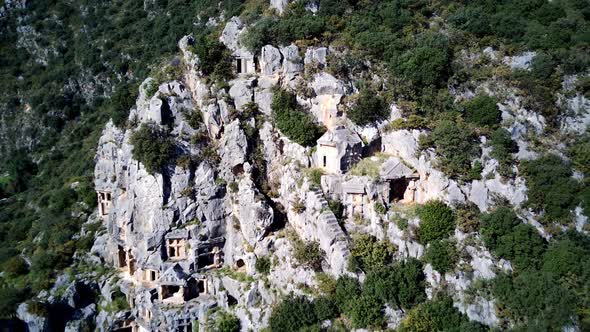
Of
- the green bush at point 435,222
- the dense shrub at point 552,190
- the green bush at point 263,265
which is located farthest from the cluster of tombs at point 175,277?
the dense shrub at point 552,190

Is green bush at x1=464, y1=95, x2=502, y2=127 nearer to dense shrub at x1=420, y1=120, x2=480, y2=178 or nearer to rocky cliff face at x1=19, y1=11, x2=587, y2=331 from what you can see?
rocky cliff face at x1=19, y1=11, x2=587, y2=331

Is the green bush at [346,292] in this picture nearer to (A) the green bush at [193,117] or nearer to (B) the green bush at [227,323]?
(B) the green bush at [227,323]

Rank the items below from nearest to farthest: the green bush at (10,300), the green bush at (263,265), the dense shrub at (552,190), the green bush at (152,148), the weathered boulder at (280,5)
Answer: the dense shrub at (552,190) → the green bush at (263,265) → the green bush at (152,148) → the green bush at (10,300) → the weathered boulder at (280,5)

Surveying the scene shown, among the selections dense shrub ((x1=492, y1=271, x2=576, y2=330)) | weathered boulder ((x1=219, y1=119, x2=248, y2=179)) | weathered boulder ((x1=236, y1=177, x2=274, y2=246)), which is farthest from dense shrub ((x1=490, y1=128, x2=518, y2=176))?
weathered boulder ((x1=219, y1=119, x2=248, y2=179))

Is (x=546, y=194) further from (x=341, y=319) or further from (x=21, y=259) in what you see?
(x=21, y=259)

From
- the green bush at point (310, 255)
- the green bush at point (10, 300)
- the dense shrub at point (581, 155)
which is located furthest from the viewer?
the green bush at point (10, 300)

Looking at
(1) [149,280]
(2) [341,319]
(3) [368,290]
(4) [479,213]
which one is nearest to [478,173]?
(4) [479,213]

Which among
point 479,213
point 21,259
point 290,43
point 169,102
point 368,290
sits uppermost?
point 290,43
